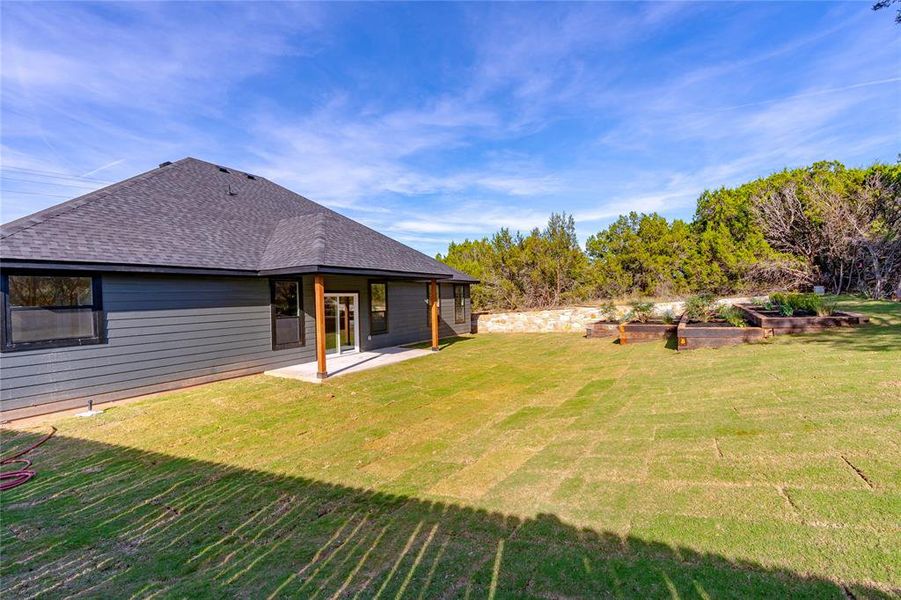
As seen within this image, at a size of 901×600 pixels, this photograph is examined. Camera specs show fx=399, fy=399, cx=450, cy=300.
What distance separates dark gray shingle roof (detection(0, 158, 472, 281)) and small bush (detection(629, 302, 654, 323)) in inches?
225

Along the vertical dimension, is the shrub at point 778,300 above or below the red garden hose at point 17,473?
above

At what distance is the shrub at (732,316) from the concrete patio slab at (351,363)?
7.52 m

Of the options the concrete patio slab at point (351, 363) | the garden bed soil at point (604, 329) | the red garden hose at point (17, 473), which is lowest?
the red garden hose at point (17, 473)

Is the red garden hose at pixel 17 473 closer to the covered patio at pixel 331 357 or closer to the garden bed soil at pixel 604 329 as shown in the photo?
the covered patio at pixel 331 357

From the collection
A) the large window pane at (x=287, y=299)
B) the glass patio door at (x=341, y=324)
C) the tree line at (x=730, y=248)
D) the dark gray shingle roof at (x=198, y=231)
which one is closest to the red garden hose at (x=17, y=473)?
the dark gray shingle roof at (x=198, y=231)

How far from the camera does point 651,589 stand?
199 cm

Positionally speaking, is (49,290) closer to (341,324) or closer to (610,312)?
(341,324)

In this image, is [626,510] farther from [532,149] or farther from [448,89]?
[532,149]

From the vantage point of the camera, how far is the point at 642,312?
38.7ft

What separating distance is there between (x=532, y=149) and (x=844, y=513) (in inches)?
715

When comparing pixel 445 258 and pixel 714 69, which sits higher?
pixel 714 69

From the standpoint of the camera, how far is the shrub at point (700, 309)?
10.1m

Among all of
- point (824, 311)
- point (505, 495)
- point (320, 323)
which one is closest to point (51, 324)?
point (320, 323)

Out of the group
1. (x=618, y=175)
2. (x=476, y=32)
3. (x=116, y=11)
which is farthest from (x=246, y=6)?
(x=618, y=175)
